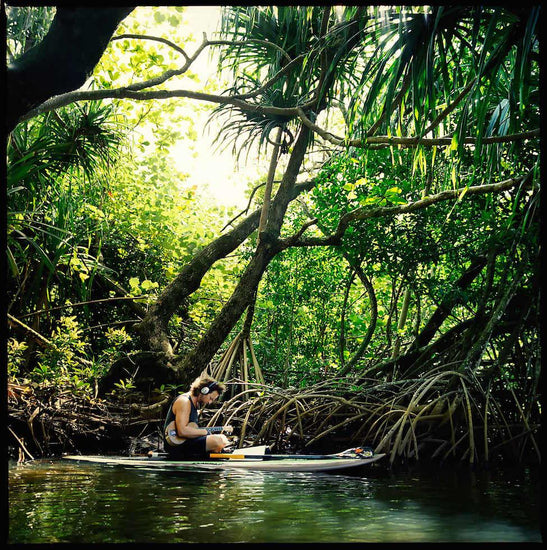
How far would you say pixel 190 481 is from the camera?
588 cm

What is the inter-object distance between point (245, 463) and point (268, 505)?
1.78 m

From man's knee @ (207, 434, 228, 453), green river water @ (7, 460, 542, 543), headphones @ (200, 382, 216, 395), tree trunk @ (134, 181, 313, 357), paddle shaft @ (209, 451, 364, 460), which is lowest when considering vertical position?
green river water @ (7, 460, 542, 543)

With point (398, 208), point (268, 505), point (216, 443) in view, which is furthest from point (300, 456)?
point (398, 208)

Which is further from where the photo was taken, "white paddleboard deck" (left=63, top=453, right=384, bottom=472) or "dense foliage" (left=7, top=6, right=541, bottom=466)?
"white paddleboard deck" (left=63, top=453, right=384, bottom=472)

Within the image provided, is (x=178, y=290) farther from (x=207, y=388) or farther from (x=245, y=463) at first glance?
(x=245, y=463)

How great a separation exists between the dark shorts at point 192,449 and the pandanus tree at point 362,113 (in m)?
2.25

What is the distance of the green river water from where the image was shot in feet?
11.7

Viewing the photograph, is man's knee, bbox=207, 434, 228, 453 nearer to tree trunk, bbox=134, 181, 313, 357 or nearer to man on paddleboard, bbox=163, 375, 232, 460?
man on paddleboard, bbox=163, 375, 232, 460

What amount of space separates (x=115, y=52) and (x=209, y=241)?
3076 mm

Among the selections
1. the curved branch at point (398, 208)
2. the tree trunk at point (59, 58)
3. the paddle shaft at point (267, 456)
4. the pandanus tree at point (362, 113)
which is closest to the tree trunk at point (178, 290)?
the pandanus tree at point (362, 113)

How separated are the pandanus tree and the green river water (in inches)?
80.8

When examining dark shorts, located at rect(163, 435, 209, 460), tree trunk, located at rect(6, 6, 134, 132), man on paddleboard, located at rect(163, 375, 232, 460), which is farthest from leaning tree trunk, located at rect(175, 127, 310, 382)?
tree trunk, located at rect(6, 6, 134, 132)

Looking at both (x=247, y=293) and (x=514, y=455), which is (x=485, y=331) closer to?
(x=514, y=455)

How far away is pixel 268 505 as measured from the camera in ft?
14.9
